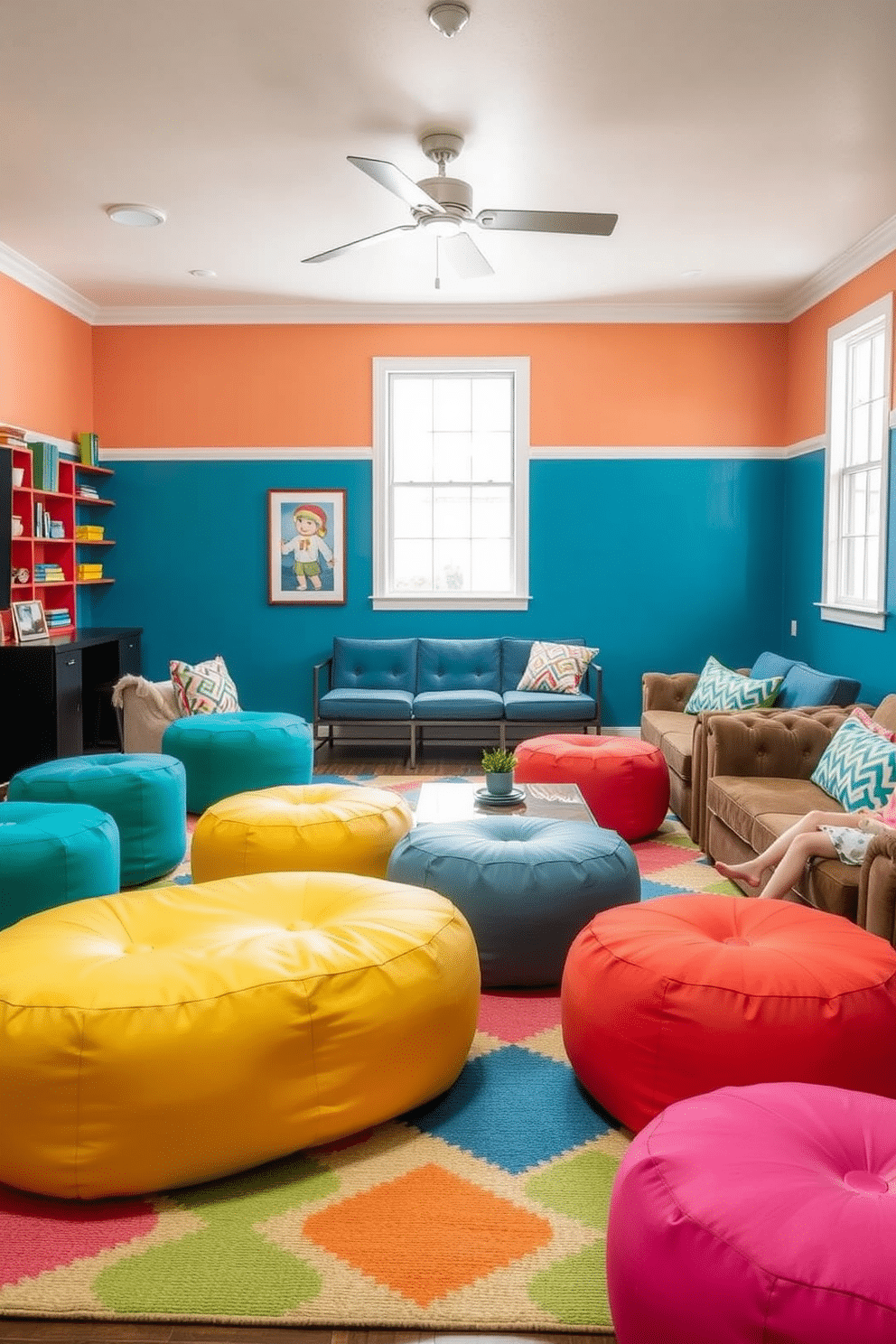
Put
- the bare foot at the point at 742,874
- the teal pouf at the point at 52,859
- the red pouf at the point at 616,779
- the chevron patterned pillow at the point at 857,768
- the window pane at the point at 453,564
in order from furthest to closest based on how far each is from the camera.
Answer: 1. the window pane at the point at 453,564
2. the red pouf at the point at 616,779
3. the chevron patterned pillow at the point at 857,768
4. the bare foot at the point at 742,874
5. the teal pouf at the point at 52,859

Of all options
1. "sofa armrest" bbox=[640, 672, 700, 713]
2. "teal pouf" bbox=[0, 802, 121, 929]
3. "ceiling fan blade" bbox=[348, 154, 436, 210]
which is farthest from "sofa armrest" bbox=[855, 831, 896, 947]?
"sofa armrest" bbox=[640, 672, 700, 713]

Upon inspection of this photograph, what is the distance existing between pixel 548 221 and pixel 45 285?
3.93 meters

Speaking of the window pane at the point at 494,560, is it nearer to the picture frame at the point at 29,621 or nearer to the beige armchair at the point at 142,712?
the beige armchair at the point at 142,712

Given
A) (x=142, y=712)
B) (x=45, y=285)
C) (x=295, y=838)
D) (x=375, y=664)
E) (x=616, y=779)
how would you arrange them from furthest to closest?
(x=375, y=664)
(x=45, y=285)
(x=142, y=712)
(x=616, y=779)
(x=295, y=838)

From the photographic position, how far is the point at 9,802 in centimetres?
393

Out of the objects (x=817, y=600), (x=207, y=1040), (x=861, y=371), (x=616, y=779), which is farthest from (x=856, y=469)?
(x=207, y=1040)

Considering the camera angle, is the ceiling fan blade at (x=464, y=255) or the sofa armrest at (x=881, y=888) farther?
the ceiling fan blade at (x=464, y=255)

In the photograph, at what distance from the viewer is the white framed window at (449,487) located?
7.71 m

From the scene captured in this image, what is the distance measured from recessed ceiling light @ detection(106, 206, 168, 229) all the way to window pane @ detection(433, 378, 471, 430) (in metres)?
2.59

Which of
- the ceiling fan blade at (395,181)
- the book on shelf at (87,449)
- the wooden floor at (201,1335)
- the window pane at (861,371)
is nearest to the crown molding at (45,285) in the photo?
the book on shelf at (87,449)

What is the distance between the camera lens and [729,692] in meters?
5.84

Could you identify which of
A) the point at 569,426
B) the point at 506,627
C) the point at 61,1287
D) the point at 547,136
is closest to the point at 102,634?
the point at 506,627

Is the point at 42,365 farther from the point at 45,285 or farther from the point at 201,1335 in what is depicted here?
the point at 201,1335

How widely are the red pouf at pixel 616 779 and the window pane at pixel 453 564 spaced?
2.99 m
